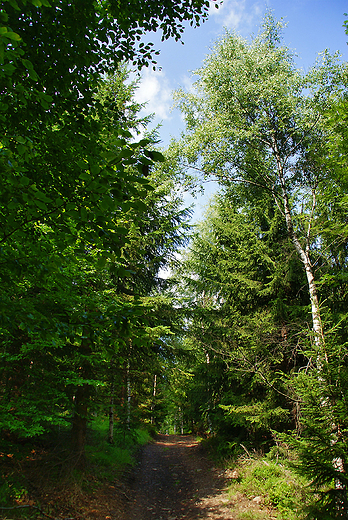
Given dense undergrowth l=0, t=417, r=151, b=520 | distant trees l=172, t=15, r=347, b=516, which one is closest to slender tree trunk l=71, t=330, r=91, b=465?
dense undergrowth l=0, t=417, r=151, b=520

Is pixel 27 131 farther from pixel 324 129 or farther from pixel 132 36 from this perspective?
pixel 324 129

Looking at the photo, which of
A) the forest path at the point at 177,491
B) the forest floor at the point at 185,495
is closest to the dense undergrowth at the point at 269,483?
the forest floor at the point at 185,495

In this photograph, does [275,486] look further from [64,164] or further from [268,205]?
[268,205]

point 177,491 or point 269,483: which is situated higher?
point 269,483

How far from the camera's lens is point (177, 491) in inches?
315

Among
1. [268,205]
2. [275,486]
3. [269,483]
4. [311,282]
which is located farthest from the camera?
[268,205]

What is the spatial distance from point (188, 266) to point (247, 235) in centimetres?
253

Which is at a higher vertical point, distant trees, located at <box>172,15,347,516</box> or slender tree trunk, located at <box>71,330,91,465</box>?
distant trees, located at <box>172,15,347,516</box>

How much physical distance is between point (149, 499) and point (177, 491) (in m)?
1.11

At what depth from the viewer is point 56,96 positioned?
2.97m

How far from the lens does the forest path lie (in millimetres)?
6336

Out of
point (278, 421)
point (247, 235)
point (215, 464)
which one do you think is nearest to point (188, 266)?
point (247, 235)

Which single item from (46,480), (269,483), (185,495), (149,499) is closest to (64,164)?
(46,480)

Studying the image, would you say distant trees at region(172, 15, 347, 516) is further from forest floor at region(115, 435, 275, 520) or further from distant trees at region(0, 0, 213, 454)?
distant trees at region(0, 0, 213, 454)
